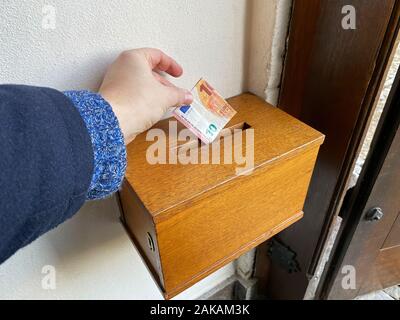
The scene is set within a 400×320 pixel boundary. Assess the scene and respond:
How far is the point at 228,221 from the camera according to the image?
49 centimetres

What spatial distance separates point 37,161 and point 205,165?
0.80 ft

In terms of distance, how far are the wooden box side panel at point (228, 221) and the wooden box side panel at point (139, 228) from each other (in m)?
0.02

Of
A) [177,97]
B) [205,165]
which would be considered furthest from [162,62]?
[205,165]

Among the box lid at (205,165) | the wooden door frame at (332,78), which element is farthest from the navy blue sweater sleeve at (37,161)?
the wooden door frame at (332,78)

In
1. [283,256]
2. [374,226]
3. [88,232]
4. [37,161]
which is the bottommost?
[283,256]

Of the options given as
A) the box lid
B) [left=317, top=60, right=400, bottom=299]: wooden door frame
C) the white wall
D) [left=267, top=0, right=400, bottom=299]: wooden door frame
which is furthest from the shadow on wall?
[left=317, top=60, right=400, bottom=299]: wooden door frame

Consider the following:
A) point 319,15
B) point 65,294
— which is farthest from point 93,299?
point 319,15

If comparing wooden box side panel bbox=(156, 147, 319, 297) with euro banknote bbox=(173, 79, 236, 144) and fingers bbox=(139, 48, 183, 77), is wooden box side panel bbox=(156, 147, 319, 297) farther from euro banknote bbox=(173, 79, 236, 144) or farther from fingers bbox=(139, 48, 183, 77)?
fingers bbox=(139, 48, 183, 77)

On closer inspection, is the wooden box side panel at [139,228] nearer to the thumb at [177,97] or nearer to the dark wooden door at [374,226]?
the thumb at [177,97]

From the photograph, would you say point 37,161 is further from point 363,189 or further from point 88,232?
point 363,189

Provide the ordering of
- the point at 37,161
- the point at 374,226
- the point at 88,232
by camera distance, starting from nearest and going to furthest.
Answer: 1. the point at 37,161
2. the point at 88,232
3. the point at 374,226

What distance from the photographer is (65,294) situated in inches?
27.0

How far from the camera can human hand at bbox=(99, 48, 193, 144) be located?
39 cm
